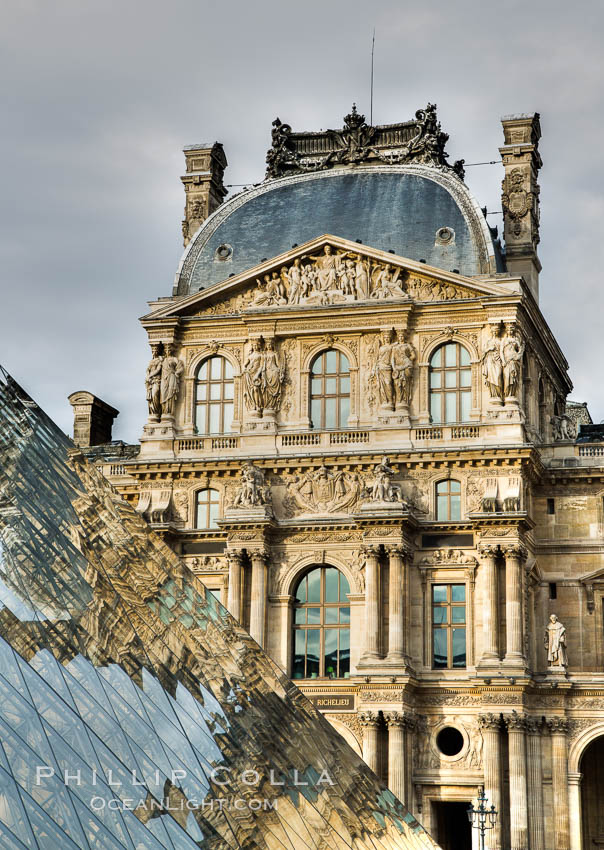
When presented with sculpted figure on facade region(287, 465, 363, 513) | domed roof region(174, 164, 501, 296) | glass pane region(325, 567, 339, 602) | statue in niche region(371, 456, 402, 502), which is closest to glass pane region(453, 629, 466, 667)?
glass pane region(325, 567, 339, 602)

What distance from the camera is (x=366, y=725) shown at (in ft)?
124

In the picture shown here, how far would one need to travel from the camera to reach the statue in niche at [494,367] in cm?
4003

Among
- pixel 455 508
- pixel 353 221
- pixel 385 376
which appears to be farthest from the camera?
pixel 353 221

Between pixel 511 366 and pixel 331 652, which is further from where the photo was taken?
pixel 511 366

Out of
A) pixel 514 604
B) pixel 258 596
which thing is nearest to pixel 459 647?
pixel 514 604

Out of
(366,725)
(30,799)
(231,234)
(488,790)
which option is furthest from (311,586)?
(30,799)

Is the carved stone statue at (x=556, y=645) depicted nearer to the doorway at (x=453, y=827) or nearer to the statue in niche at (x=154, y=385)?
the doorway at (x=453, y=827)

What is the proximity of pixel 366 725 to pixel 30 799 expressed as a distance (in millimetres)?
23732

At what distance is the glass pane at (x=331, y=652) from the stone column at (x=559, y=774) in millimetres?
5758

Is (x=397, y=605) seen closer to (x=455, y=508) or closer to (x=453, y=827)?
(x=455, y=508)

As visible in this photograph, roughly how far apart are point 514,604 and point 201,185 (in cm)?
1726

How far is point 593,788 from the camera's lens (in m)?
41.1

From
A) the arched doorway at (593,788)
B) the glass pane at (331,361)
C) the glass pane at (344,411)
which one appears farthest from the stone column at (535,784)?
the glass pane at (331,361)

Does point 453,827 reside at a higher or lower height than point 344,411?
lower
